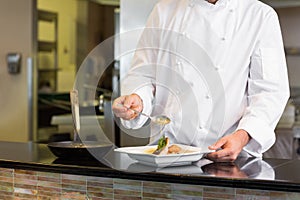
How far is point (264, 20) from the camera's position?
1.73 meters

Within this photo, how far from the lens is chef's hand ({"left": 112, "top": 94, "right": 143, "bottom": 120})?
1.54 metres

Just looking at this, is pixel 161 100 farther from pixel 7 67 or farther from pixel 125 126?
pixel 7 67

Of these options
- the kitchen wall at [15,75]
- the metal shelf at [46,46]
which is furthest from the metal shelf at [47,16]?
the kitchen wall at [15,75]

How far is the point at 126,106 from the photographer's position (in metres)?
1.55

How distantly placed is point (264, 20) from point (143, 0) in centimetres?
135

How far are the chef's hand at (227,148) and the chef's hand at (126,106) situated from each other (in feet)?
0.84

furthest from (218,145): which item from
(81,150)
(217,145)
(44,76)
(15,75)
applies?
(44,76)

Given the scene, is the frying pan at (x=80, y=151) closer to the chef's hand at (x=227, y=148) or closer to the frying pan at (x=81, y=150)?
the frying pan at (x=81, y=150)

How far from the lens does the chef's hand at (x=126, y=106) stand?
5.04 ft

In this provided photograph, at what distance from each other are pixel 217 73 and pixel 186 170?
0.49 m

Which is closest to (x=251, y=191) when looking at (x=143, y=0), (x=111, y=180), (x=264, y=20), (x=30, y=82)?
(x=111, y=180)

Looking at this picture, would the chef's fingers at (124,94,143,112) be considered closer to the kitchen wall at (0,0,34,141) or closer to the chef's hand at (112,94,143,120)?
the chef's hand at (112,94,143,120)

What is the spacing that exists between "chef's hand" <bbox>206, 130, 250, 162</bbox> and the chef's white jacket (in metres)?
0.16

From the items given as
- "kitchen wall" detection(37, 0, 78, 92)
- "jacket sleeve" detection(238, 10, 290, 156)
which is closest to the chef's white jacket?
"jacket sleeve" detection(238, 10, 290, 156)
